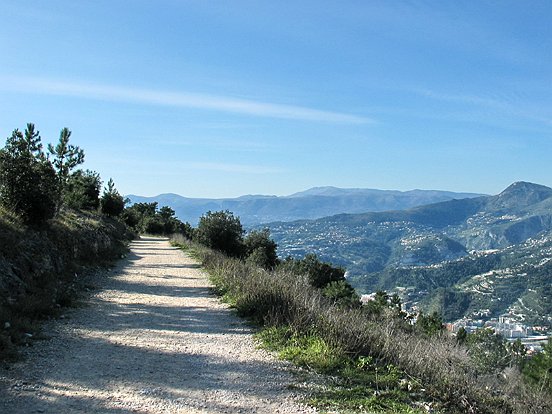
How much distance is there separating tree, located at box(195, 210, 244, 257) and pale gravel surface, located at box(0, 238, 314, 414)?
17417 millimetres

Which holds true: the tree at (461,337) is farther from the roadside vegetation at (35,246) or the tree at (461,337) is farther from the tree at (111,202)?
the tree at (111,202)

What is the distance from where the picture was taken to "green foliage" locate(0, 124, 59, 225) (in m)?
14.6

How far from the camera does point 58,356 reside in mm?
6969

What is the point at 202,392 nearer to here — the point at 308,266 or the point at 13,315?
the point at 13,315

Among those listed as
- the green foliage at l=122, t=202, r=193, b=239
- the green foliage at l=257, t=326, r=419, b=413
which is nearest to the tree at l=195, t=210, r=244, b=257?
the green foliage at l=257, t=326, r=419, b=413

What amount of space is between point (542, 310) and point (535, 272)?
1494 inches

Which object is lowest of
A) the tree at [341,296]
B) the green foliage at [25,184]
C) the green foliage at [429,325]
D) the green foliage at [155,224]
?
the green foliage at [429,325]

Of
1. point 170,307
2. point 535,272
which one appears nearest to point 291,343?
point 170,307

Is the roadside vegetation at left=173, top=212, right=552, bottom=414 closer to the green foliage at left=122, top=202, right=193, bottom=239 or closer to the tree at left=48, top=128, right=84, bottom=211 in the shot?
the tree at left=48, top=128, right=84, bottom=211

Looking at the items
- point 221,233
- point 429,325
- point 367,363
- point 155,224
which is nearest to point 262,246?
point 221,233

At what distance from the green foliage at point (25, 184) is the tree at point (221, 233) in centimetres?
1347

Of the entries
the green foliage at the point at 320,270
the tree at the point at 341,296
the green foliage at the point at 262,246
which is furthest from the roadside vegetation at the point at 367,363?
the green foliage at the point at 320,270

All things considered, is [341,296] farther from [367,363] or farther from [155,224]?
[155,224]

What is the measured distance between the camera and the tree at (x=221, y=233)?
95.7 feet
